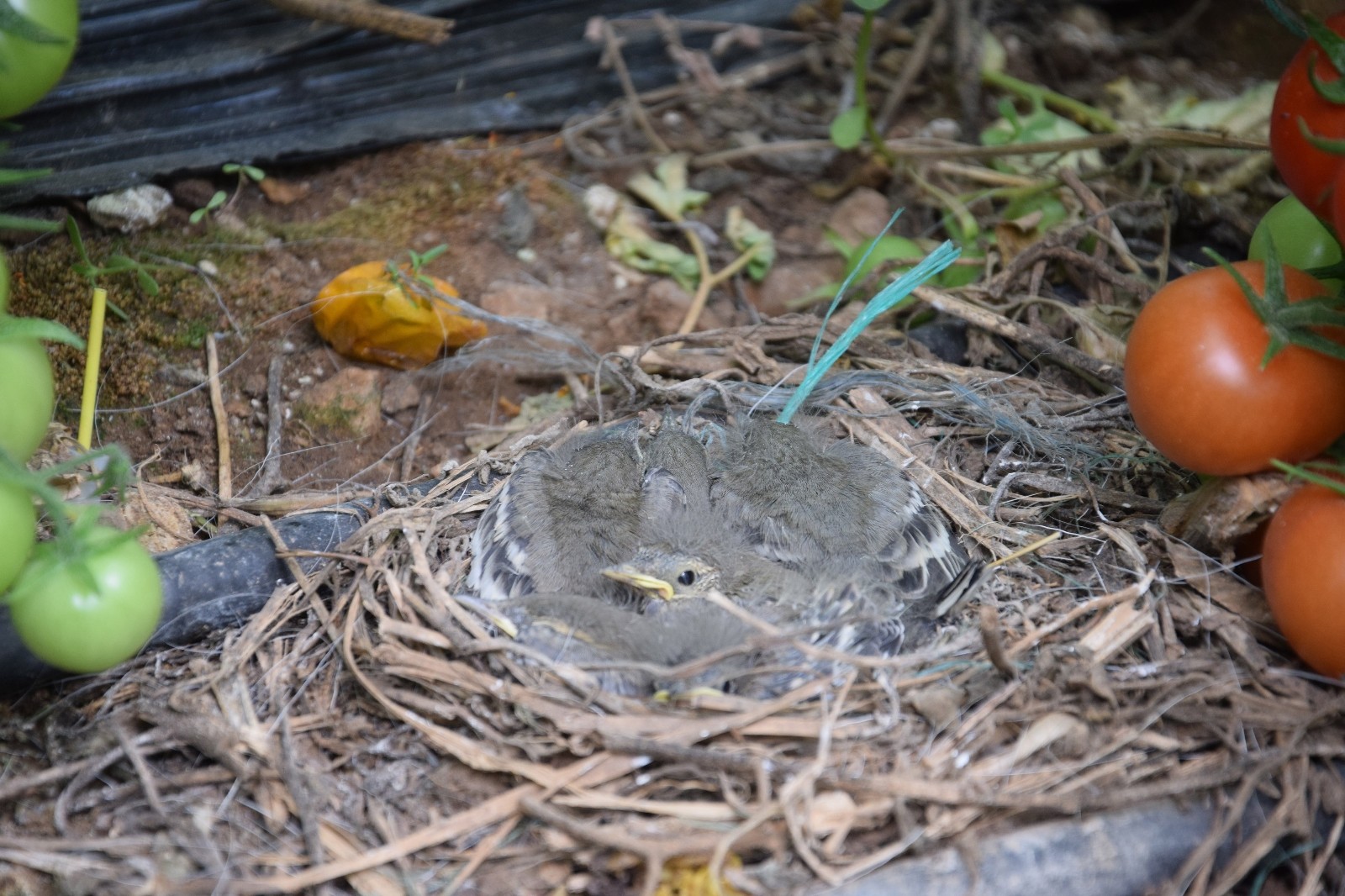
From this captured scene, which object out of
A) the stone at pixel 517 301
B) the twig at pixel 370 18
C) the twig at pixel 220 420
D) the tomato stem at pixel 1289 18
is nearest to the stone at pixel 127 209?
the twig at pixel 220 420

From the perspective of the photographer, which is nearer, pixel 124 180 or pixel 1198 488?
pixel 1198 488

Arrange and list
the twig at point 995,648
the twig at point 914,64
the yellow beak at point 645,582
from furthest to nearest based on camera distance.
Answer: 1. the twig at point 914,64
2. the yellow beak at point 645,582
3. the twig at point 995,648

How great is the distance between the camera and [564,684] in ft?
5.60

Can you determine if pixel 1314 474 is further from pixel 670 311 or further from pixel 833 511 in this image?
pixel 670 311

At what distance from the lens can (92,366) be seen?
7.16 ft

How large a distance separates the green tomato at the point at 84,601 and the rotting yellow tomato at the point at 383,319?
41.8 inches

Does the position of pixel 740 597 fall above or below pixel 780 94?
below

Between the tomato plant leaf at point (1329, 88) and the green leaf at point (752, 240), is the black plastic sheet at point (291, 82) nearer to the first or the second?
the green leaf at point (752, 240)

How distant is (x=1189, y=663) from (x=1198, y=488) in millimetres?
337

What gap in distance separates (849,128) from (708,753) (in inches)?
75.6

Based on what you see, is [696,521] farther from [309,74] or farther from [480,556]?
[309,74]

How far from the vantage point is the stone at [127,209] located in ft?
8.05

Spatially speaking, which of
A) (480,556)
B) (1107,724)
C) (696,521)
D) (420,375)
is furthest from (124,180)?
(1107,724)

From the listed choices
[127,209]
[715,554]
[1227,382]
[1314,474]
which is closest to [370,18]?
[127,209]
